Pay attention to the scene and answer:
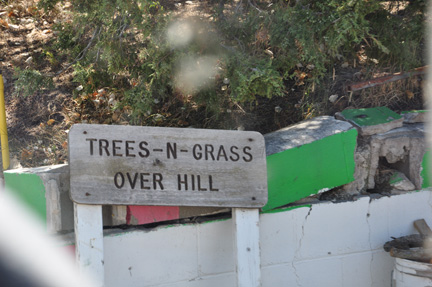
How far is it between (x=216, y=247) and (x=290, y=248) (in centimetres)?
52

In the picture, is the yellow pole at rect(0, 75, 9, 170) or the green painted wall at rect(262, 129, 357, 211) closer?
the green painted wall at rect(262, 129, 357, 211)

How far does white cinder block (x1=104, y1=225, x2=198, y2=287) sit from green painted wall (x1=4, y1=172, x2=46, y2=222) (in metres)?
0.42

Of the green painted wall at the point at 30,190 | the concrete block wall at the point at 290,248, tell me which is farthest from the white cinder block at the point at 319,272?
the green painted wall at the point at 30,190

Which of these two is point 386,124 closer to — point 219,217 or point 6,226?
point 219,217

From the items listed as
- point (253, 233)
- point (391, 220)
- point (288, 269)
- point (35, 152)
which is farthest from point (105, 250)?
point (391, 220)

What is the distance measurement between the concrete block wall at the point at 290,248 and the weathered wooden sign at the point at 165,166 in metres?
0.31

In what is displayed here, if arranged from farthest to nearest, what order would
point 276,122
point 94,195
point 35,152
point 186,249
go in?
point 276,122 → point 35,152 → point 186,249 → point 94,195

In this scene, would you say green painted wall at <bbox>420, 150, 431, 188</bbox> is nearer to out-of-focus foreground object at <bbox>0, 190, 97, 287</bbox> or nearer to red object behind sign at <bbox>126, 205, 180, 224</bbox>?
red object behind sign at <bbox>126, 205, 180, 224</bbox>

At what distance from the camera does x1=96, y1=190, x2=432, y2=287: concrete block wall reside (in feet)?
9.75

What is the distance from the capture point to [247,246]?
2.91 metres

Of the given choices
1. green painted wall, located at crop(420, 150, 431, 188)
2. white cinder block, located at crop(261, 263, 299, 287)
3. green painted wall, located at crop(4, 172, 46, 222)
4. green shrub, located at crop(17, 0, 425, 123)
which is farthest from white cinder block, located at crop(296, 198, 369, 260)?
green painted wall, located at crop(4, 172, 46, 222)

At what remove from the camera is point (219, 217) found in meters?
3.17

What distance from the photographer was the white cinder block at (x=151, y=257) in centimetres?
292

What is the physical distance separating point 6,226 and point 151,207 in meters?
0.87
